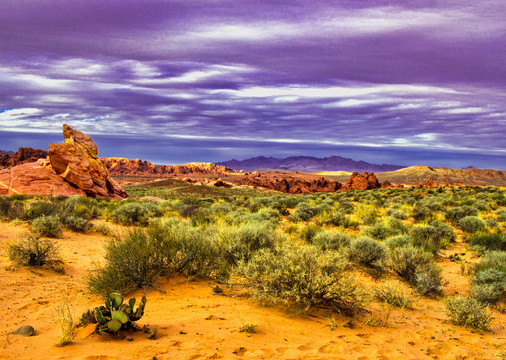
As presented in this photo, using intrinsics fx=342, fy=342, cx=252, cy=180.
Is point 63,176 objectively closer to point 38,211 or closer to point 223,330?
point 38,211

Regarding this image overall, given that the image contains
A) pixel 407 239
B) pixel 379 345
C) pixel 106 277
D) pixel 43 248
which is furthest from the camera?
pixel 407 239

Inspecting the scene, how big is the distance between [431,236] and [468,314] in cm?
727

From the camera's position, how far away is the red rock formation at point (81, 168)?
1129 inches

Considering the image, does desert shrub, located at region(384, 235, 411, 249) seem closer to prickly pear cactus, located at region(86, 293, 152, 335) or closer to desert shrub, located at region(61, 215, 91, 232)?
prickly pear cactus, located at region(86, 293, 152, 335)

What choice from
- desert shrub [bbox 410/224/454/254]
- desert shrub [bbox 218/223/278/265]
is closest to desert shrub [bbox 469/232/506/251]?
Result: desert shrub [bbox 410/224/454/254]

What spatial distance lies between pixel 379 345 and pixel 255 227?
4.34 meters

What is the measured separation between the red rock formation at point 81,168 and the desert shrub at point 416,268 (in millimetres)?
26052

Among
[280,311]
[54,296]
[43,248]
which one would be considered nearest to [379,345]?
[280,311]

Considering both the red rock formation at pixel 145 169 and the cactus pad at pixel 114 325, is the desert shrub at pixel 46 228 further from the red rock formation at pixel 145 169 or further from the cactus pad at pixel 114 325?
the red rock formation at pixel 145 169

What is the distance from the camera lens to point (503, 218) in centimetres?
1767

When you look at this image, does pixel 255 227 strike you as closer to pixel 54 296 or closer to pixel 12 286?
pixel 54 296

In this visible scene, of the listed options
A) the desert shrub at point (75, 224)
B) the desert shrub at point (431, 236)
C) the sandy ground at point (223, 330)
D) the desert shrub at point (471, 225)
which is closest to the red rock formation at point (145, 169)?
the desert shrub at point (75, 224)

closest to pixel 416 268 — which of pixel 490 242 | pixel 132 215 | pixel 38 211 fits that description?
pixel 490 242

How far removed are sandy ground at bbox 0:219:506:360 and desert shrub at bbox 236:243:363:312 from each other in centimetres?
27
